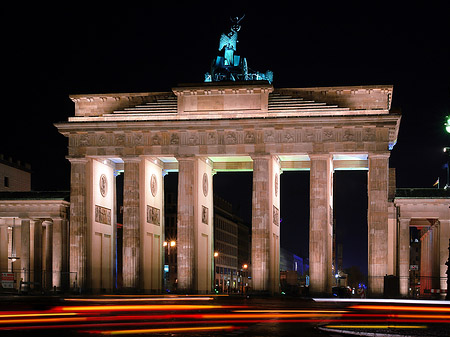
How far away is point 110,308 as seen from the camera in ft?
122

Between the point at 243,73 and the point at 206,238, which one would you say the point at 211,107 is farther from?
the point at 206,238

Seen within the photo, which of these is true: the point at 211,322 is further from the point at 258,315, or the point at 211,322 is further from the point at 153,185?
the point at 153,185

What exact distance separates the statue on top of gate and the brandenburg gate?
195 centimetres

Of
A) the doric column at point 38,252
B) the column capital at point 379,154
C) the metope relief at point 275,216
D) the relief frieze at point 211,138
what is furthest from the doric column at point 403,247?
the doric column at point 38,252

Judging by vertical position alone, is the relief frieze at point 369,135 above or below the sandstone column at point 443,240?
above

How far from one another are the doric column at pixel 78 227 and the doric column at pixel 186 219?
8316 millimetres

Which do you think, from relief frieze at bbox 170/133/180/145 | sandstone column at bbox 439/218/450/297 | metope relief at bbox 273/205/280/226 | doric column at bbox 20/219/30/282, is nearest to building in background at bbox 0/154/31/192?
doric column at bbox 20/219/30/282

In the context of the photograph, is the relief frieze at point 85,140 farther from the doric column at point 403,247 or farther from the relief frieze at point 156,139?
the doric column at point 403,247

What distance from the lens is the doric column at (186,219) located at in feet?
224

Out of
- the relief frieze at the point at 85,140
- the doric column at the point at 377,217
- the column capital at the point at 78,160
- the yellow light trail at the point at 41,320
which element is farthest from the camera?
the relief frieze at the point at 85,140

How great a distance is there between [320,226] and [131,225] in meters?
16.3

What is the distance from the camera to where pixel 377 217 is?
215 feet

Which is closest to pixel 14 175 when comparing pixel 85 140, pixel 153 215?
pixel 85 140

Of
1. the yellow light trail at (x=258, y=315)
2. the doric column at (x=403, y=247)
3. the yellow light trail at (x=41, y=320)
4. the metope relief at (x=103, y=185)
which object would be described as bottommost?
the yellow light trail at (x=258, y=315)
